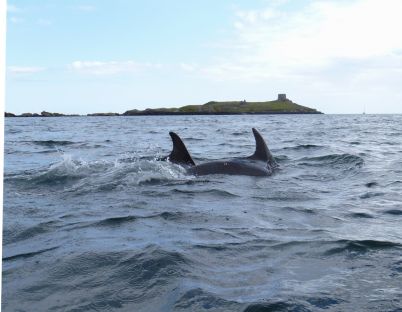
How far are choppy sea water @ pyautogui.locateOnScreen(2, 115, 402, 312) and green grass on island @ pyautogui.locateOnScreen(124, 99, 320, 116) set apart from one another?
486 ft

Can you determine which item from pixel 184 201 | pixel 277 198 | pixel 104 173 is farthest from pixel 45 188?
pixel 277 198

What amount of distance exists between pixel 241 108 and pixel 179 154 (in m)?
161

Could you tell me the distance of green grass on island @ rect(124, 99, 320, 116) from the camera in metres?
164

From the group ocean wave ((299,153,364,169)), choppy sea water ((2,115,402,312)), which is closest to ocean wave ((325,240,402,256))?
choppy sea water ((2,115,402,312))

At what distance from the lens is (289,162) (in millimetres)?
15781

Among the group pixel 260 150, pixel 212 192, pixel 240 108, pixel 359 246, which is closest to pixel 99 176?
pixel 212 192

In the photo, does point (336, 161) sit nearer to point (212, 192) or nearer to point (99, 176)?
point (212, 192)

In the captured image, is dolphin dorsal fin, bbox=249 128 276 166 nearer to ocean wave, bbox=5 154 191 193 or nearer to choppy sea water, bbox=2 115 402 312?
choppy sea water, bbox=2 115 402 312

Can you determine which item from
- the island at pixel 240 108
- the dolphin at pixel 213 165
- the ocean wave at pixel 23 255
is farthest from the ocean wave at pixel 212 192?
the island at pixel 240 108

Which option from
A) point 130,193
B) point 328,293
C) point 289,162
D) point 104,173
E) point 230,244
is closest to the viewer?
point 328,293

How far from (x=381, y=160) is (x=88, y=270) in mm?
13720

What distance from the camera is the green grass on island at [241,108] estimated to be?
537 feet

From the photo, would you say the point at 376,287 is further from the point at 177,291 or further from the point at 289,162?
the point at 289,162

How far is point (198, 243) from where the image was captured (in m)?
5.79
